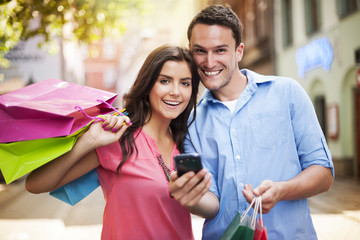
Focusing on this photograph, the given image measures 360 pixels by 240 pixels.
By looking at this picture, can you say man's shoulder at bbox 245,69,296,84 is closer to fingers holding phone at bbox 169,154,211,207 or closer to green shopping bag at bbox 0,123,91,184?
fingers holding phone at bbox 169,154,211,207

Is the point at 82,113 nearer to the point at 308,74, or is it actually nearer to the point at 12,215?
the point at 12,215

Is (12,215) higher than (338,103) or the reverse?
the reverse

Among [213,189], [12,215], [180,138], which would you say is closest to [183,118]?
[180,138]

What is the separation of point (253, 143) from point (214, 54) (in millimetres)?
681

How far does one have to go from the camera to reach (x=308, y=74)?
53.4 ft

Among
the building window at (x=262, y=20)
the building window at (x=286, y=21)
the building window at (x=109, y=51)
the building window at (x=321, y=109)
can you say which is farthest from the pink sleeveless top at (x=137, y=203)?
the building window at (x=109, y=51)

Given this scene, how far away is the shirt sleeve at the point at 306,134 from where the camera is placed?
99.4 inches

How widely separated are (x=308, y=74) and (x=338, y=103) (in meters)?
2.60

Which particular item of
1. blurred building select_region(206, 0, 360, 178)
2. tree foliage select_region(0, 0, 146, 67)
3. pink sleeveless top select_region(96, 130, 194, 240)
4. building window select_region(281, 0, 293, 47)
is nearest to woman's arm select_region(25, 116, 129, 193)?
pink sleeveless top select_region(96, 130, 194, 240)

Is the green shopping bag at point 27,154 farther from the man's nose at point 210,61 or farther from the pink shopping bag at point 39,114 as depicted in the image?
the man's nose at point 210,61

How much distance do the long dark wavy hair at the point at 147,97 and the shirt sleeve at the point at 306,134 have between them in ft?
2.33

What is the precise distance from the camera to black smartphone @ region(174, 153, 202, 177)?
1.89 m

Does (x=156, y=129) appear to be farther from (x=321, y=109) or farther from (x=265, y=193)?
(x=321, y=109)

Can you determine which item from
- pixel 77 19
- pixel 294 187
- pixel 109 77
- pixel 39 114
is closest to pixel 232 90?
pixel 294 187
